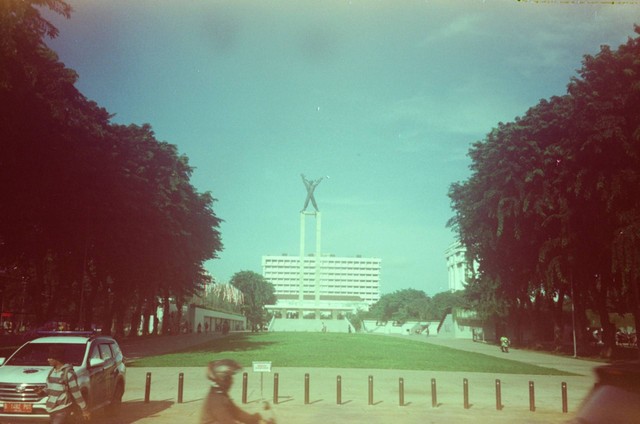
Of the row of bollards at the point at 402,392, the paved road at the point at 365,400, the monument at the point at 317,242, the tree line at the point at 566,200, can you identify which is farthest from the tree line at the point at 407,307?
the row of bollards at the point at 402,392

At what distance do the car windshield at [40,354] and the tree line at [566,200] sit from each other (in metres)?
24.4

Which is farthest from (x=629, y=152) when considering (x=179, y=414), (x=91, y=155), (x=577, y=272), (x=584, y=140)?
(x=91, y=155)

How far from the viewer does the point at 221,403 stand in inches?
253

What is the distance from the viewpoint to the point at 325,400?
1571 cm

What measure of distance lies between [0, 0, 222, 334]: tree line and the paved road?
30.3 ft

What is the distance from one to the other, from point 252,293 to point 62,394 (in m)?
115

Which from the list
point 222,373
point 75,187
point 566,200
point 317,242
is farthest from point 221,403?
point 317,242

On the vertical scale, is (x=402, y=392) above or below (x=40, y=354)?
below

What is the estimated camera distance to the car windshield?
452 inches

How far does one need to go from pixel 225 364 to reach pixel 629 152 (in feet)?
84.3

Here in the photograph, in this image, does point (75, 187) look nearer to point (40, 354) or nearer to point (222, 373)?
point (40, 354)

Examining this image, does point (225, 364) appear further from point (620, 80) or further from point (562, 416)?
point (620, 80)

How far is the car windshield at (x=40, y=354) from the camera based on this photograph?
11.5m

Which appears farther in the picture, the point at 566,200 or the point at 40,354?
the point at 566,200
